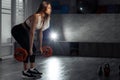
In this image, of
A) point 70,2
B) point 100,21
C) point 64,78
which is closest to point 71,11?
point 70,2

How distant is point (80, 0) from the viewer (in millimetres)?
11062

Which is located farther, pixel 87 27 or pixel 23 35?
pixel 87 27

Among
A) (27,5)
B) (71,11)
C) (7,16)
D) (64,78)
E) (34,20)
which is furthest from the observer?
(71,11)

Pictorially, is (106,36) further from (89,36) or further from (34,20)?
(34,20)

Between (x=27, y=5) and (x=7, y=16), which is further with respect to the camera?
(x=27, y=5)

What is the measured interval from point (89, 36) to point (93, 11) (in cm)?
99

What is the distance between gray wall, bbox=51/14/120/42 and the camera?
35.5 ft

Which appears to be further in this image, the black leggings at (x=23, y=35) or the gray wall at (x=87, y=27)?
the gray wall at (x=87, y=27)

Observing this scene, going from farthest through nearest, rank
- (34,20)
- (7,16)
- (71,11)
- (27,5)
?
(71,11), (27,5), (7,16), (34,20)

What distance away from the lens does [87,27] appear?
1111cm

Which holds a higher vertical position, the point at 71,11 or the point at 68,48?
the point at 71,11

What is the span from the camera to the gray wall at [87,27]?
1084cm

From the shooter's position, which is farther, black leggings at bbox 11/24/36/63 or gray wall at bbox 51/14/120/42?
gray wall at bbox 51/14/120/42

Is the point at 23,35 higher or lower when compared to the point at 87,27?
lower
